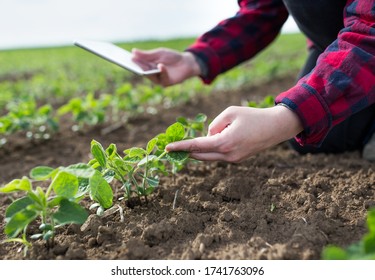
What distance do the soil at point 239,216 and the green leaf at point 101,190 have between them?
0.08 meters

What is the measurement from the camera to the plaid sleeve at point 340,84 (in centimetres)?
155

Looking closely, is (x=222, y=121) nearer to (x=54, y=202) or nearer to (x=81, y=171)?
(x=81, y=171)

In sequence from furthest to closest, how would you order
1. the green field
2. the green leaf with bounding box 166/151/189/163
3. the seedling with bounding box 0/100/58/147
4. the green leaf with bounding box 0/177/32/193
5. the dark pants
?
the green field → the seedling with bounding box 0/100/58/147 → the dark pants → the green leaf with bounding box 166/151/189/163 → the green leaf with bounding box 0/177/32/193

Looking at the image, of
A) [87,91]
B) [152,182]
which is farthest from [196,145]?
[87,91]

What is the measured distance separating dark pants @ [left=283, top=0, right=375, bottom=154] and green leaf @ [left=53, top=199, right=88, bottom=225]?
1443mm

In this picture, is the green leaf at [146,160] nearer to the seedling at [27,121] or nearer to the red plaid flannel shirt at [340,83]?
the red plaid flannel shirt at [340,83]

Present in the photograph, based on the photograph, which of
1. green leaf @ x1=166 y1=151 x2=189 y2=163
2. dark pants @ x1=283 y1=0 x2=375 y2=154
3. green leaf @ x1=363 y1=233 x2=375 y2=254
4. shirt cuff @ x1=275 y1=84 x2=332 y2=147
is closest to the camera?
green leaf @ x1=363 y1=233 x2=375 y2=254

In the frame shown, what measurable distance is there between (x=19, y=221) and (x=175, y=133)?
62 cm

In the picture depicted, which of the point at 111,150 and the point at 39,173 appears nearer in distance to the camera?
the point at 39,173

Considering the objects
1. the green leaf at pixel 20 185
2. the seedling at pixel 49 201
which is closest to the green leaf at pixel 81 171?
the seedling at pixel 49 201

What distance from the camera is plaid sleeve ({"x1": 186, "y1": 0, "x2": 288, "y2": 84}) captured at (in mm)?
2791

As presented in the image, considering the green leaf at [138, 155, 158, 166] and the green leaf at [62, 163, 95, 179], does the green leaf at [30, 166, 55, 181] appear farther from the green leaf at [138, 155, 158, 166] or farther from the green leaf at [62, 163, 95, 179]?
the green leaf at [138, 155, 158, 166]

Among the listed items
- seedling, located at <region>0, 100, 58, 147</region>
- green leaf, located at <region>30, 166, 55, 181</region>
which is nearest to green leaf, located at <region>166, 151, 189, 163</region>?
green leaf, located at <region>30, 166, 55, 181</region>

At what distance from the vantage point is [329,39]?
2307mm
